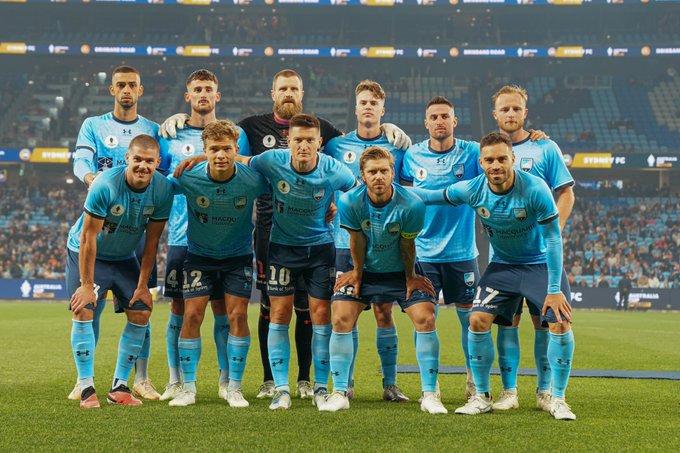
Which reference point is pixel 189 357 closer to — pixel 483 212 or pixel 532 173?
pixel 483 212

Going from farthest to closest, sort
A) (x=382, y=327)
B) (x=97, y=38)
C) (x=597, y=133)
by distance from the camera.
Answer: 1. (x=97, y=38)
2. (x=597, y=133)
3. (x=382, y=327)

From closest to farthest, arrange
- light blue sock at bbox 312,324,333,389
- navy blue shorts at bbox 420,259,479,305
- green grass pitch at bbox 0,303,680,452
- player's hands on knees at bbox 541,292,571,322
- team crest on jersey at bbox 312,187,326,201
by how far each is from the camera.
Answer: green grass pitch at bbox 0,303,680,452 → player's hands on knees at bbox 541,292,571,322 → team crest on jersey at bbox 312,187,326,201 → light blue sock at bbox 312,324,333,389 → navy blue shorts at bbox 420,259,479,305

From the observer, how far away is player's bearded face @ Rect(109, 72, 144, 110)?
7430mm

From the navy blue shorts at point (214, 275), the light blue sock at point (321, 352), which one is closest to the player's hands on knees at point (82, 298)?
the navy blue shorts at point (214, 275)

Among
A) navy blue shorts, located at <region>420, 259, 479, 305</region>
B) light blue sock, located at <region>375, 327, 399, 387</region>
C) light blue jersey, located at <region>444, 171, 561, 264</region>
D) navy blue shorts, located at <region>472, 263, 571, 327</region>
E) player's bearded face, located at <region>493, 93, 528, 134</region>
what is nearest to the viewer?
light blue jersey, located at <region>444, 171, 561, 264</region>

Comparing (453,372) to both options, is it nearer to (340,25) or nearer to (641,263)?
(641,263)

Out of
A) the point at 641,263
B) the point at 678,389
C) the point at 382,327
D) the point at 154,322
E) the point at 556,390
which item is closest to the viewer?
the point at 556,390

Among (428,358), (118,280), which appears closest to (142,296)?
(118,280)

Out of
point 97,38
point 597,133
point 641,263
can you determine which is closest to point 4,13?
point 97,38

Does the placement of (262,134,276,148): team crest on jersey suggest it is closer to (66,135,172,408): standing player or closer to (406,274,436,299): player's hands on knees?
(66,135,172,408): standing player

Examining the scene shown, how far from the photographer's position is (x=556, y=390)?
6.11 m

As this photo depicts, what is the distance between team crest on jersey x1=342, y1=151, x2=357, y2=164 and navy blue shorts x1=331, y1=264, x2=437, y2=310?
4.33ft

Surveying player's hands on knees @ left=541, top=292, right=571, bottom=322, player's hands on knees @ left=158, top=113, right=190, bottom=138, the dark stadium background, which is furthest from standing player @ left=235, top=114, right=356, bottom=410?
the dark stadium background

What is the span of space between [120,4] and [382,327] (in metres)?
39.4
